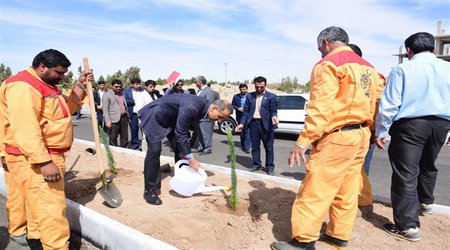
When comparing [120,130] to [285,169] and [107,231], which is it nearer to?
[285,169]

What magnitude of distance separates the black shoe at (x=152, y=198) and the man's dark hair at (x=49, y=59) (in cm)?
190

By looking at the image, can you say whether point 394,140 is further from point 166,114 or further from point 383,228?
point 166,114

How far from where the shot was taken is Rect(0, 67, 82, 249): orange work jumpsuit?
2.61 meters

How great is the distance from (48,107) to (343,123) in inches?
97.1

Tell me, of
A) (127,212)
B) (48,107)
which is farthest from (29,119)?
(127,212)

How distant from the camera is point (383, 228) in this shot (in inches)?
132

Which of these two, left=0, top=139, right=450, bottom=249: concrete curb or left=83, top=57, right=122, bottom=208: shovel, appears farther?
left=83, top=57, right=122, bottom=208: shovel

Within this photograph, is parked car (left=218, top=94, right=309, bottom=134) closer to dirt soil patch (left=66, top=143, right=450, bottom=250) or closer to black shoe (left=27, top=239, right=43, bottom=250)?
dirt soil patch (left=66, top=143, right=450, bottom=250)

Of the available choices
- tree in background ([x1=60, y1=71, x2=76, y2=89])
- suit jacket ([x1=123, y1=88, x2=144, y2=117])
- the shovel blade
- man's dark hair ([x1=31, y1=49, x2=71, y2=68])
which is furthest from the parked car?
man's dark hair ([x1=31, y1=49, x2=71, y2=68])

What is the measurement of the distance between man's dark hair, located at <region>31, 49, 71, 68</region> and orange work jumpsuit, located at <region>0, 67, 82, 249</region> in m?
0.10

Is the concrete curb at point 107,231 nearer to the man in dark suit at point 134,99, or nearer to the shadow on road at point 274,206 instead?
the shadow on road at point 274,206

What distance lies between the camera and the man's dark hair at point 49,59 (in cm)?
283

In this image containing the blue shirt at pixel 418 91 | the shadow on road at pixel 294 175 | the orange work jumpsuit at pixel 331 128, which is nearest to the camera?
the orange work jumpsuit at pixel 331 128

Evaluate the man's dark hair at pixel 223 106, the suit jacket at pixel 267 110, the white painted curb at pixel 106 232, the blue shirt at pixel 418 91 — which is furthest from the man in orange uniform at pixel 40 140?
the suit jacket at pixel 267 110
